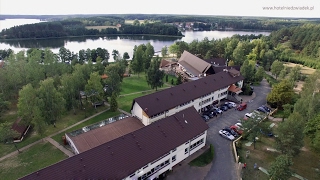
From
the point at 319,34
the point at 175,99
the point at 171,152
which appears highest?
the point at 319,34

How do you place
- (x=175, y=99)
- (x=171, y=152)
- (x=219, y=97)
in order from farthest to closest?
(x=219, y=97) < (x=175, y=99) < (x=171, y=152)

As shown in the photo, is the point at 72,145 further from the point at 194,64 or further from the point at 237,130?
the point at 194,64

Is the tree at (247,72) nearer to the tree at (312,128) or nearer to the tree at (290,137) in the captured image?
the tree at (312,128)

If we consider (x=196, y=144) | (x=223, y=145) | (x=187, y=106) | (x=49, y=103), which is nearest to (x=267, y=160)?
(x=223, y=145)

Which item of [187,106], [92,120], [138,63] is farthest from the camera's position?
[138,63]

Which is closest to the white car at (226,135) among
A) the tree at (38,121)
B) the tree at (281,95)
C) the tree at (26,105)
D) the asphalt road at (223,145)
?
the asphalt road at (223,145)

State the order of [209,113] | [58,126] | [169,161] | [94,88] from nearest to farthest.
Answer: [169,161]
[58,126]
[94,88]
[209,113]

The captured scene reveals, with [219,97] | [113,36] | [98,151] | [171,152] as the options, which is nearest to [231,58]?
[219,97]

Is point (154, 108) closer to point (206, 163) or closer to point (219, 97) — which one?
point (206, 163)
